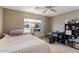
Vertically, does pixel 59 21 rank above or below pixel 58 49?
above

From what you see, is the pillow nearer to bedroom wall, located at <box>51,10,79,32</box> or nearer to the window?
the window

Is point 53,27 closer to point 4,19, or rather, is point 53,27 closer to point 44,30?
point 44,30

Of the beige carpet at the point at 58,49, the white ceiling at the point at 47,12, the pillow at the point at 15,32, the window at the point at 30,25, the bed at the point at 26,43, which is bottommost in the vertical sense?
the beige carpet at the point at 58,49

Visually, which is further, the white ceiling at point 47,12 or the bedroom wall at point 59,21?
the bedroom wall at point 59,21

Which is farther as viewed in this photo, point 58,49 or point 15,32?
point 58,49

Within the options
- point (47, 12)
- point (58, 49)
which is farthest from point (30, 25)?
point (58, 49)

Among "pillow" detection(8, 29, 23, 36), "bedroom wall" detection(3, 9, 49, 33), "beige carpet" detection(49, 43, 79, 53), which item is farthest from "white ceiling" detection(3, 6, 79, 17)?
"beige carpet" detection(49, 43, 79, 53)

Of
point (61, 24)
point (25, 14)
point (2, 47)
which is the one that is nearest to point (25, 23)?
point (25, 14)

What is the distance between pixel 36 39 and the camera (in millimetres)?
1254

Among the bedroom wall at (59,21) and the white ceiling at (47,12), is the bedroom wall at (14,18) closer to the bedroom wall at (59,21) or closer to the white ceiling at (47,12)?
the white ceiling at (47,12)

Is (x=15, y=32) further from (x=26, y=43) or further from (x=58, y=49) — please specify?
(x=58, y=49)

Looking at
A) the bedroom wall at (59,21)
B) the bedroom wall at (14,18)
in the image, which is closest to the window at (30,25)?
the bedroom wall at (14,18)
